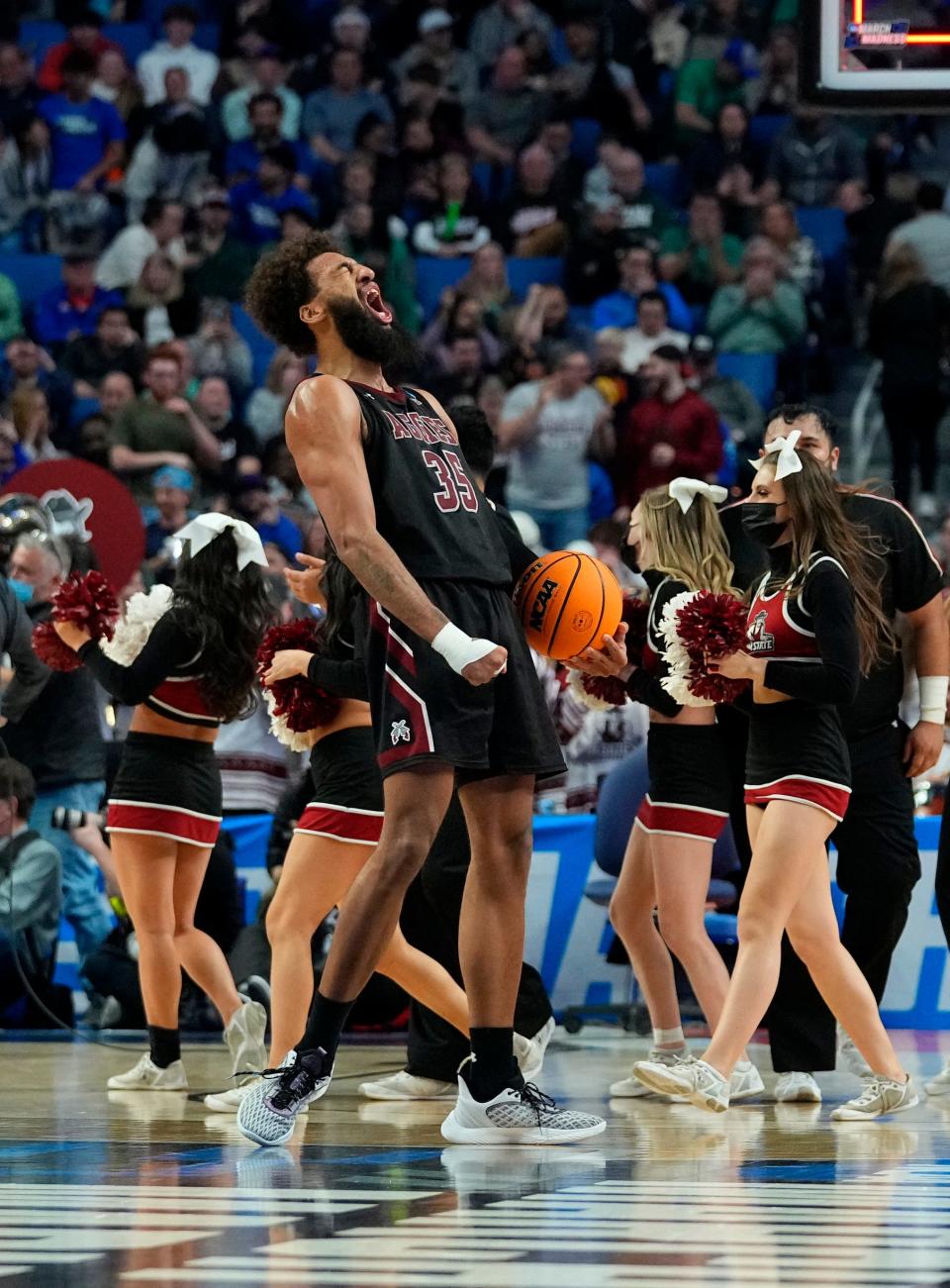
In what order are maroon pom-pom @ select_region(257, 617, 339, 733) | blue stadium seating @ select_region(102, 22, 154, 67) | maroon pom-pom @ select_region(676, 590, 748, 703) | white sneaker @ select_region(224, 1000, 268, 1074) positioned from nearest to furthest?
maroon pom-pom @ select_region(676, 590, 748, 703), maroon pom-pom @ select_region(257, 617, 339, 733), white sneaker @ select_region(224, 1000, 268, 1074), blue stadium seating @ select_region(102, 22, 154, 67)

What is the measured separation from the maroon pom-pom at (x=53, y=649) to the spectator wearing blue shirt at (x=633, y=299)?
992 cm

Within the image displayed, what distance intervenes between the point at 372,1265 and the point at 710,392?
1268cm

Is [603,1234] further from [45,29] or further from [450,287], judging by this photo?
[45,29]

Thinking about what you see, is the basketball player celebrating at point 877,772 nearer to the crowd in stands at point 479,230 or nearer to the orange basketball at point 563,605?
the orange basketball at point 563,605

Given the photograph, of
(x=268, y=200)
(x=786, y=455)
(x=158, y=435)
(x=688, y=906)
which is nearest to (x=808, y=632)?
(x=786, y=455)

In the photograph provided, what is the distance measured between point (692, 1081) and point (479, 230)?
491 inches

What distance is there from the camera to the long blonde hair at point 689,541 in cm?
702

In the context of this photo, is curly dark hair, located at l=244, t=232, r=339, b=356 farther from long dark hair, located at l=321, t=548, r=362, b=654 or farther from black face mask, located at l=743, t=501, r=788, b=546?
black face mask, located at l=743, t=501, r=788, b=546

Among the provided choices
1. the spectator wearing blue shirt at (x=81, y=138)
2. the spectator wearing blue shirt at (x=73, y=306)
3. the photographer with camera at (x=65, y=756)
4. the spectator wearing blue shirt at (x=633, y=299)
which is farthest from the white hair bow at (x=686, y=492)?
the spectator wearing blue shirt at (x=81, y=138)

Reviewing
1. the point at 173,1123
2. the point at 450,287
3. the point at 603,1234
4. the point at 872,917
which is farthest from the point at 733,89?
the point at 603,1234

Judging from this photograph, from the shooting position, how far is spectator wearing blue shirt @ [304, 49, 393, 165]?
1827 cm

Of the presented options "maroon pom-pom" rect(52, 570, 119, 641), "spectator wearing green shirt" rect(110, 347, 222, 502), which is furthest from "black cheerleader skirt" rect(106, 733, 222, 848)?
"spectator wearing green shirt" rect(110, 347, 222, 502)

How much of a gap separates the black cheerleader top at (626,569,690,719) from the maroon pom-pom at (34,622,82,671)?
1.88 metres

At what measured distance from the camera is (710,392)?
51.6 ft
